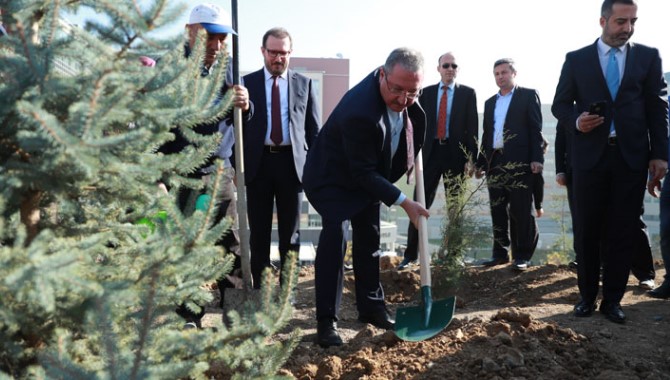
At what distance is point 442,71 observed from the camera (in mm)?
7051

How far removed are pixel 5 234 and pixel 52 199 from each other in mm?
188

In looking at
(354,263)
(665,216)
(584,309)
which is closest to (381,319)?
(354,263)

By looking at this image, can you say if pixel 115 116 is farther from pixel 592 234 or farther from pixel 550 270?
pixel 550 270

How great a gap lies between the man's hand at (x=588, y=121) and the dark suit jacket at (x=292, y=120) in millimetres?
1962

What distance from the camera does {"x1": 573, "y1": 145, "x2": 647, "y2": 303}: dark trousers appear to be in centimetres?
448

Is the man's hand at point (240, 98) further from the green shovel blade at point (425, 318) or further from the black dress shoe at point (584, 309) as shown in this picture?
the black dress shoe at point (584, 309)

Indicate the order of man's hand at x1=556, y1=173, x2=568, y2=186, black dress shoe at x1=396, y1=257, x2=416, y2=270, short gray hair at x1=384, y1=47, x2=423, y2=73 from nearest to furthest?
short gray hair at x1=384, y1=47, x2=423, y2=73 → man's hand at x1=556, y1=173, x2=568, y2=186 → black dress shoe at x1=396, y1=257, x2=416, y2=270

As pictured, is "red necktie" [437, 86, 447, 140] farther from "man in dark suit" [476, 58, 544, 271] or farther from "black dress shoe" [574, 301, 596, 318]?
"black dress shoe" [574, 301, 596, 318]

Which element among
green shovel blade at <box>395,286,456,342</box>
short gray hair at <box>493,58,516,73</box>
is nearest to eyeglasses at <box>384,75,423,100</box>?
green shovel blade at <box>395,286,456,342</box>

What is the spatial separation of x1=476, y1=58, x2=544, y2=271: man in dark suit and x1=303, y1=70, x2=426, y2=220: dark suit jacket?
307cm

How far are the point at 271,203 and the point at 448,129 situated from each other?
260cm

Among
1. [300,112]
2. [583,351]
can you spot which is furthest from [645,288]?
[300,112]

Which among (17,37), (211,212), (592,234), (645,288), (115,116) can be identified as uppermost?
(17,37)

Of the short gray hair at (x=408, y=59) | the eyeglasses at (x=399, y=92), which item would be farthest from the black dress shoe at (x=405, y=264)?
the short gray hair at (x=408, y=59)
